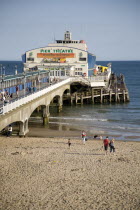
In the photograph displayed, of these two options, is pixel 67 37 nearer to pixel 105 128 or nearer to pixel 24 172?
pixel 105 128

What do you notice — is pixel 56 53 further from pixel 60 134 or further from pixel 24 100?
pixel 24 100

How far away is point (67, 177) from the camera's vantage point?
1906 centimetres

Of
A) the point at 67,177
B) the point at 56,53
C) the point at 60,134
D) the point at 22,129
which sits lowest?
the point at 67,177

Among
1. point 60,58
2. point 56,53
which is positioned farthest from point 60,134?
point 56,53

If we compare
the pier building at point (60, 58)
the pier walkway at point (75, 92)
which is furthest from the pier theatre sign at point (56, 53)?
the pier walkway at point (75, 92)

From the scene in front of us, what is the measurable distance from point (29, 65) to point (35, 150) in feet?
119

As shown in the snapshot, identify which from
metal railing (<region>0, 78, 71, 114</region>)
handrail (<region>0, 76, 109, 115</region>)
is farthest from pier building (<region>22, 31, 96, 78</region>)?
metal railing (<region>0, 78, 71, 114</region>)

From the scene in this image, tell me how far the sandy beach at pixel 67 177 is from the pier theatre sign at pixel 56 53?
34.5 m

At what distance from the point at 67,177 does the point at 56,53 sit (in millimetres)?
42620

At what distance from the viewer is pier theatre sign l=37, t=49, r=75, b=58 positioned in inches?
2328

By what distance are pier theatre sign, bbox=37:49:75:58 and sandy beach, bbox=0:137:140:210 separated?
113 feet

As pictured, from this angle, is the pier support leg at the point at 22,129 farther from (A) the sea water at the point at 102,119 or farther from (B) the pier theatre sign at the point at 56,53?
(B) the pier theatre sign at the point at 56,53

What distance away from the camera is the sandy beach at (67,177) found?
15992 millimetres

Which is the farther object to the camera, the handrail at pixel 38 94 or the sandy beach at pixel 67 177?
the handrail at pixel 38 94
